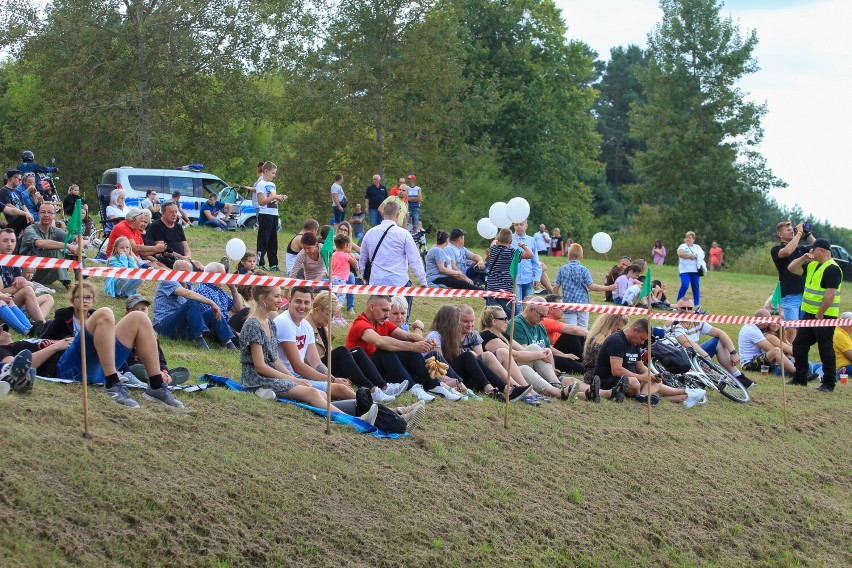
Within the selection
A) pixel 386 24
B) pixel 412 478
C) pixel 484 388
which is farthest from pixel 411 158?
pixel 412 478

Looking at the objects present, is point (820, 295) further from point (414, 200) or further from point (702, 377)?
point (414, 200)

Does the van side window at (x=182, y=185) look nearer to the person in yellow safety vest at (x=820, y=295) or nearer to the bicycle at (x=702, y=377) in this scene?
the bicycle at (x=702, y=377)

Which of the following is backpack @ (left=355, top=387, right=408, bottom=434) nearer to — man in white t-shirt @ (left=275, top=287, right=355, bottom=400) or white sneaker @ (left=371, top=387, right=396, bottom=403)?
man in white t-shirt @ (left=275, top=287, right=355, bottom=400)

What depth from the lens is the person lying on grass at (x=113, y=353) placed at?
888cm

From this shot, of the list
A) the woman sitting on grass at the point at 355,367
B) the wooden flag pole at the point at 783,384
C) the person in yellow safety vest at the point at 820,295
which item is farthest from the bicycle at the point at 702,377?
the woman sitting on grass at the point at 355,367

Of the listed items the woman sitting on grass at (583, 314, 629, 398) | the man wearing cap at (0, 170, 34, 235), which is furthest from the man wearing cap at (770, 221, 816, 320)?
the man wearing cap at (0, 170, 34, 235)

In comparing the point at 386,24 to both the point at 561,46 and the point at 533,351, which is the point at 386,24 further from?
the point at 533,351

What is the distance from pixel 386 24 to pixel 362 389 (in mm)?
35744

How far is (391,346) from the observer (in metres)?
11.3

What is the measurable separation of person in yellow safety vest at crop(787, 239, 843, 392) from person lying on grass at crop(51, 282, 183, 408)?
998 cm

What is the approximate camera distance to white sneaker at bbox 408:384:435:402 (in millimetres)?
11180

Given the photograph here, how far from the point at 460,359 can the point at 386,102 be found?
32.6m

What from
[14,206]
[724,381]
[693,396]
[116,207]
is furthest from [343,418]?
[116,207]

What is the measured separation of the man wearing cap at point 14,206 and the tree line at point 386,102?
2345 centimetres
